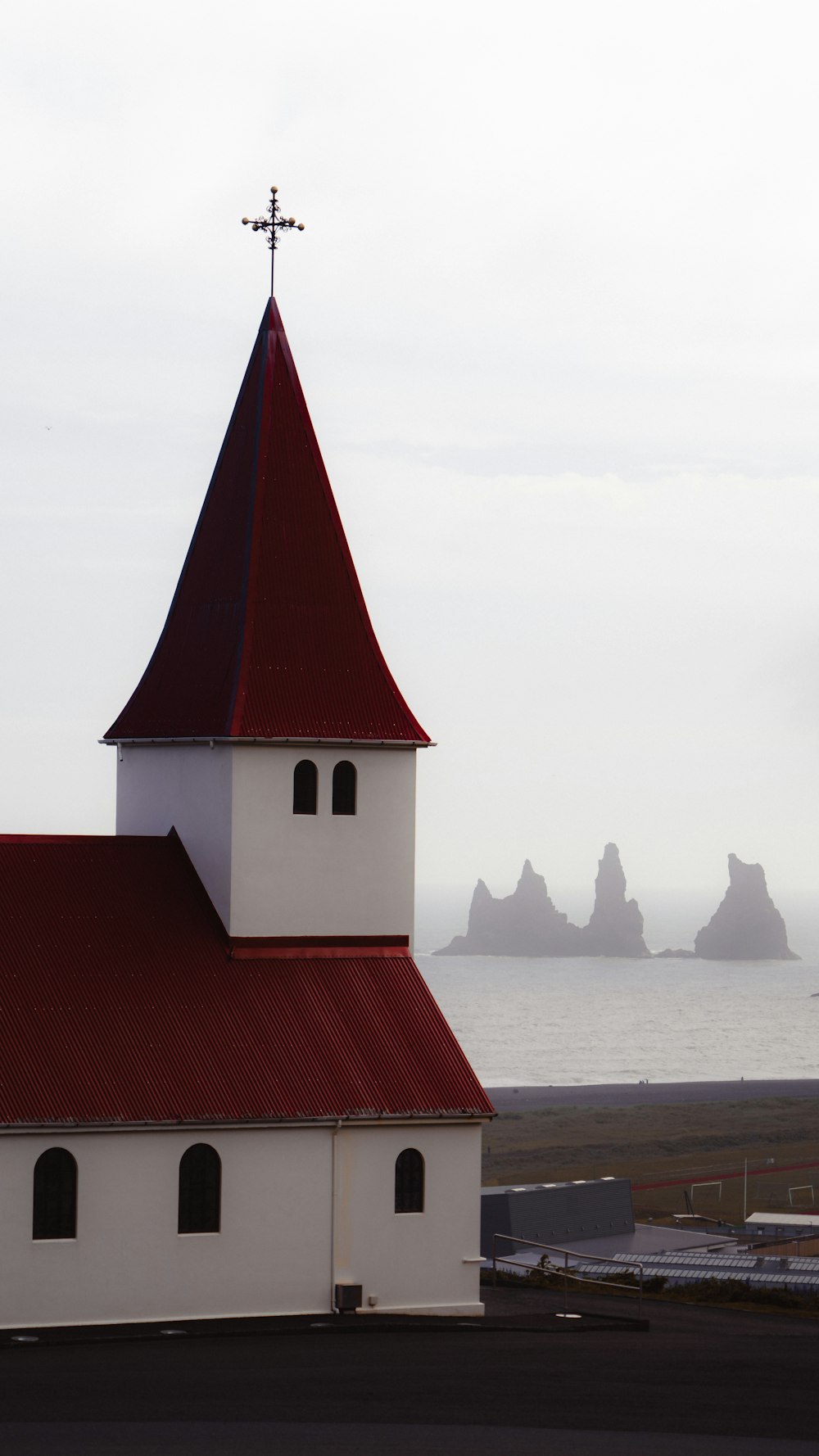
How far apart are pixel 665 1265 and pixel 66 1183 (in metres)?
17.2

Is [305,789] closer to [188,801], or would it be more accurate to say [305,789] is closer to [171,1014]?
[188,801]

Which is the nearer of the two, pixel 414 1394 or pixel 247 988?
pixel 414 1394

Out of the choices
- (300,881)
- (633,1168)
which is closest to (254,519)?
(300,881)

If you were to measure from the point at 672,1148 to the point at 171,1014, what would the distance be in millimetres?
56187

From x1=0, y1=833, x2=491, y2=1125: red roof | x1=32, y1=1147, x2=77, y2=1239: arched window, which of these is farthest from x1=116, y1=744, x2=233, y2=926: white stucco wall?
x1=32, y1=1147, x2=77, y2=1239: arched window

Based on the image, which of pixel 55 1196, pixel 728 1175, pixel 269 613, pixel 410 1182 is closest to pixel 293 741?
pixel 269 613

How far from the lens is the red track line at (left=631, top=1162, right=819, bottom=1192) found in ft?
223

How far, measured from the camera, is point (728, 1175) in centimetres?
7150

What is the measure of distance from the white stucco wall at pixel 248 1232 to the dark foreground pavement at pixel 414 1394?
1046mm

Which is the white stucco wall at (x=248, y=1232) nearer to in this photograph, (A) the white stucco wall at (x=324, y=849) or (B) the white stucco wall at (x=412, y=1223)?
(B) the white stucco wall at (x=412, y=1223)

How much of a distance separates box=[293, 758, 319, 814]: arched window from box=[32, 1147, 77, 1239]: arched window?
7.16 m

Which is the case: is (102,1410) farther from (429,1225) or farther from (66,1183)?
(429,1225)

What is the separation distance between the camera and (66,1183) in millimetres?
27000

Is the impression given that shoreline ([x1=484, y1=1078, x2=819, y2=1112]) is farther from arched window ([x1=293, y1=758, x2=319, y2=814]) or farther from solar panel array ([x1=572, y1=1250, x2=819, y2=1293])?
arched window ([x1=293, y1=758, x2=319, y2=814])
